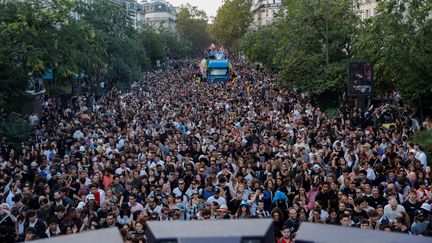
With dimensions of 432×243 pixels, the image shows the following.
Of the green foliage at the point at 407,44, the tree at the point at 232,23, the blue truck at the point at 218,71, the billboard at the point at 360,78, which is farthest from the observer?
the tree at the point at 232,23

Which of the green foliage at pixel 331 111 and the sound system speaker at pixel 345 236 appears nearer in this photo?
the sound system speaker at pixel 345 236

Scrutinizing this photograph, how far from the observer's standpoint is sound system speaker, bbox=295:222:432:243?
283 cm

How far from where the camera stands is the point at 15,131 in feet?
71.7

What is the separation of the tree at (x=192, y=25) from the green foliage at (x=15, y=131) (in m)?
116

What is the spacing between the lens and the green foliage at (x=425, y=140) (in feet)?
58.3

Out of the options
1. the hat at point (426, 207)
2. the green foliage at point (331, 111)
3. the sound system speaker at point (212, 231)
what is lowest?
the green foliage at point (331, 111)

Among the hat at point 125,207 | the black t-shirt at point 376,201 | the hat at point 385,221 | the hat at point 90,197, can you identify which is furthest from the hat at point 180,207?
the hat at point 385,221

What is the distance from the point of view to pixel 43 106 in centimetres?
3381

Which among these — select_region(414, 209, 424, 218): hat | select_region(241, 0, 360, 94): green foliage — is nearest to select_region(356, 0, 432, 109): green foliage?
select_region(241, 0, 360, 94): green foliage

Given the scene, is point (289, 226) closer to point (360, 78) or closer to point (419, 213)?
point (419, 213)

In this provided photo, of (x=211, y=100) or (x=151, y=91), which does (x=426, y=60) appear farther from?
(x=151, y=91)

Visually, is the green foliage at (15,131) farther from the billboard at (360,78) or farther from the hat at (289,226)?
the hat at (289,226)

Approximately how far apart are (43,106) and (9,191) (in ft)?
73.3

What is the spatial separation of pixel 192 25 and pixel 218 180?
421ft
